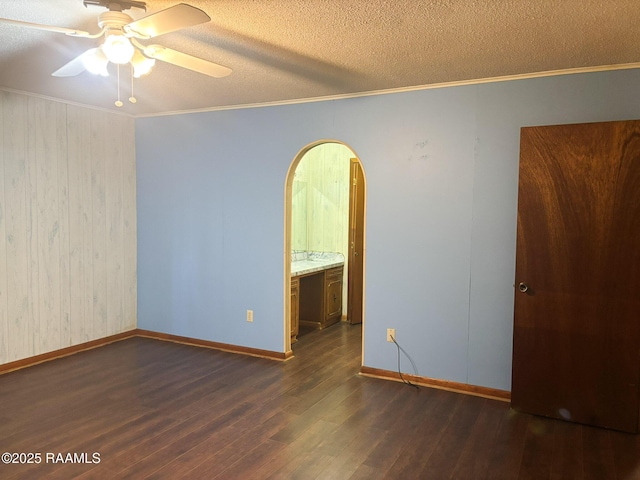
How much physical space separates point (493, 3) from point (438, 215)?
1.82 m

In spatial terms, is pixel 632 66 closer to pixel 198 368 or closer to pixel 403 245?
pixel 403 245

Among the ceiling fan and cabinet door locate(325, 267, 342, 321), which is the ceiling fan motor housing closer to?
the ceiling fan

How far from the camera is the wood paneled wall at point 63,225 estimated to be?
412 cm

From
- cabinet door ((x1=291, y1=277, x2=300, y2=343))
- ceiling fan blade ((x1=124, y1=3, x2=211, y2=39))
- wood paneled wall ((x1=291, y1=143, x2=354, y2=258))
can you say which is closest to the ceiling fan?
ceiling fan blade ((x1=124, y1=3, x2=211, y2=39))

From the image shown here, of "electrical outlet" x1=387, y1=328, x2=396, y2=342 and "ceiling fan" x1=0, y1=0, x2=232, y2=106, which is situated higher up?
"ceiling fan" x1=0, y1=0, x2=232, y2=106

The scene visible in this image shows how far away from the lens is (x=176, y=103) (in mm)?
4508

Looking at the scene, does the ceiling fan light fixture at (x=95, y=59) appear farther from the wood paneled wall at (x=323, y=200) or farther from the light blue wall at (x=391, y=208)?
the wood paneled wall at (x=323, y=200)

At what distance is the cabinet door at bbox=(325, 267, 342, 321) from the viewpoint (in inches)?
229

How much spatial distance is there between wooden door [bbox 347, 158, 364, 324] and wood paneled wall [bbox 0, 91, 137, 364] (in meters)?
2.55

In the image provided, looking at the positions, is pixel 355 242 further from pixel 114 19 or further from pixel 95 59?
pixel 114 19

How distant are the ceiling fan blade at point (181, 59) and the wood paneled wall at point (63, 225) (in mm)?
2473

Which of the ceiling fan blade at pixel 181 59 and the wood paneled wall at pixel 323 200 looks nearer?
the ceiling fan blade at pixel 181 59

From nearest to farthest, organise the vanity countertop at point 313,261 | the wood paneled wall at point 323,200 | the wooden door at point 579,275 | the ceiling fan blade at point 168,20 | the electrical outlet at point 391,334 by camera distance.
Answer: the ceiling fan blade at point 168,20
the wooden door at point 579,275
the electrical outlet at point 391,334
the vanity countertop at point 313,261
the wood paneled wall at point 323,200

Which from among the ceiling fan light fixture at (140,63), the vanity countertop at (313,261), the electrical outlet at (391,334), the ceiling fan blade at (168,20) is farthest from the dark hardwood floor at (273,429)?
the ceiling fan blade at (168,20)
